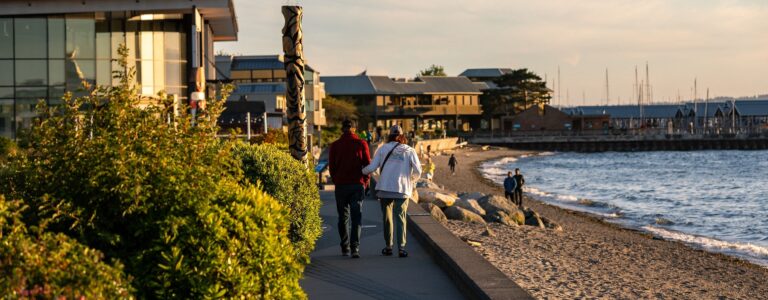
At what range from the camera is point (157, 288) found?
19.2 feet

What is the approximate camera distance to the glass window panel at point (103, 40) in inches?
1452

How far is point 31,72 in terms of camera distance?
119 feet

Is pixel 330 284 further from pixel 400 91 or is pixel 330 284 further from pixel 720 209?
pixel 400 91

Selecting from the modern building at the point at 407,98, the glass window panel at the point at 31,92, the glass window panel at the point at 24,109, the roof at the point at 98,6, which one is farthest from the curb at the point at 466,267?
the modern building at the point at 407,98

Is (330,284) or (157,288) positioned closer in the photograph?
(157,288)

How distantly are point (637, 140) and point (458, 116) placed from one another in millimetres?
26328

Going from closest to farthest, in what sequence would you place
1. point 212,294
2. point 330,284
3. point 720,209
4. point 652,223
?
point 212,294
point 330,284
point 652,223
point 720,209

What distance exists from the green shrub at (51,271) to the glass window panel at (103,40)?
110 feet

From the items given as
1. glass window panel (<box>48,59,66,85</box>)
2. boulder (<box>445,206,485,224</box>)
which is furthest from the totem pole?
glass window panel (<box>48,59,66,85</box>)

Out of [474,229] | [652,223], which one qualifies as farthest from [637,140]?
[474,229]

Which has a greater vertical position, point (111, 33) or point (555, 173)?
point (111, 33)

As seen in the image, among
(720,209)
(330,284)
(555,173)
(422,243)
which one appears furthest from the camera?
(555,173)

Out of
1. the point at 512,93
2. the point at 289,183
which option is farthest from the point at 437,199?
the point at 512,93

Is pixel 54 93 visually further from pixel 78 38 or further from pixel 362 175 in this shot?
pixel 362 175
